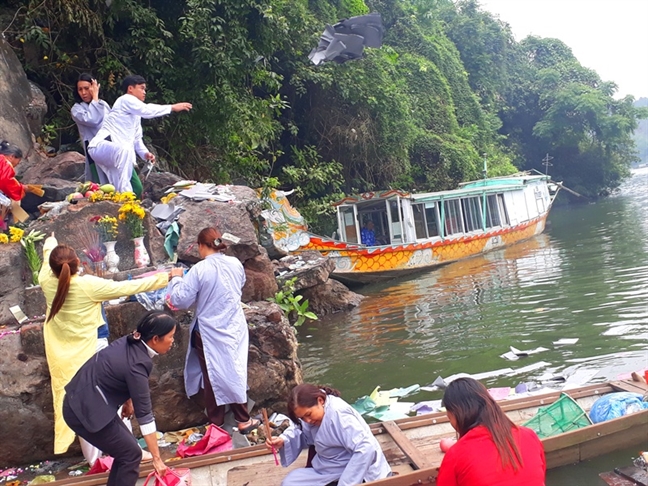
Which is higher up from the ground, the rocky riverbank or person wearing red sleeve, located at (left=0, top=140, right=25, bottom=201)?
person wearing red sleeve, located at (left=0, top=140, right=25, bottom=201)

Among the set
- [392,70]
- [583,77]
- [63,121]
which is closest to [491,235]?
[392,70]

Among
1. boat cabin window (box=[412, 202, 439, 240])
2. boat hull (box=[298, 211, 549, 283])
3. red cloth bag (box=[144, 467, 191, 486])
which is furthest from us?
boat cabin window (box=[412, 202, 439, 240])

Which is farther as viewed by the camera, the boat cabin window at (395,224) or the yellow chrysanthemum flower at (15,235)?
the boat cabin window at (395,224)

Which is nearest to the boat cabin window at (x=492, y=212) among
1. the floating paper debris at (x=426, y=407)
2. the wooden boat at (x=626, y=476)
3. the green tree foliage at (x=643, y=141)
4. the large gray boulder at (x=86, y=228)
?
the floating paper debris at (x=426, y=407)

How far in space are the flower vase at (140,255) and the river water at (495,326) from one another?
110 inches

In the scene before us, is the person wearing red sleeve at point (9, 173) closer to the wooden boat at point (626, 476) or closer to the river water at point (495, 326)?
the river water at point (495, 326)

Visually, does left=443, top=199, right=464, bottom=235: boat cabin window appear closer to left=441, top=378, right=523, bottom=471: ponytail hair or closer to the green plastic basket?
the green plastic basket

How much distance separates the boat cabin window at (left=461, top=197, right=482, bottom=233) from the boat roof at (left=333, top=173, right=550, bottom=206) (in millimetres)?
269

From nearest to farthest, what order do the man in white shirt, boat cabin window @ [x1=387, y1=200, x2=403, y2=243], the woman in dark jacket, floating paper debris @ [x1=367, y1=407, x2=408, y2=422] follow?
the woman in dark jacket → floating paper debris @ [x1=367, y1=407, x2=408, y2=422] → the man in white shirt → boat cabin window @ [x1=387, y1=200, x2=403, y2=243]

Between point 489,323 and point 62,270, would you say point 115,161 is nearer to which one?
point 62,270

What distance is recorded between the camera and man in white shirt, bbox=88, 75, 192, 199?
22.5 feet

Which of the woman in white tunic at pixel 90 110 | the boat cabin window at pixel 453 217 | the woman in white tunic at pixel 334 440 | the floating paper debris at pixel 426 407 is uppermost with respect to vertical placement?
the woman in white tunic at pixel 90 110

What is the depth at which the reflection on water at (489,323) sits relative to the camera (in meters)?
7.56

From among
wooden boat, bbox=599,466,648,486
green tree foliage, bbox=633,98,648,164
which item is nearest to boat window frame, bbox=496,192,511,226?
wooden boat, bbox=599,466,648,486
